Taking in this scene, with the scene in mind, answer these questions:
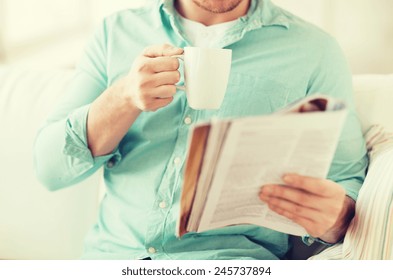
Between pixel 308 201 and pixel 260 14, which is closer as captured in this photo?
pixel 308 201

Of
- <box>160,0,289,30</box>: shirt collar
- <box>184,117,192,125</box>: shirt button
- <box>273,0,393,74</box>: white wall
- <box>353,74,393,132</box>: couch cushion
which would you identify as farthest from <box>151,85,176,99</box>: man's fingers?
<box>273,0,393,74</box>: white wall

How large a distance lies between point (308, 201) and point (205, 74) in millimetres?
237

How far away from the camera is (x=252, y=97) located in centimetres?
95

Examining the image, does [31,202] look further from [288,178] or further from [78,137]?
[288,178]

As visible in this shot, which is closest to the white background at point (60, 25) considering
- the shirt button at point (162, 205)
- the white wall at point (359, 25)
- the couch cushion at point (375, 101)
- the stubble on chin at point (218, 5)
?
the white wall at point (359, 25)

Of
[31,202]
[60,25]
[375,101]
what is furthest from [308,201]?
[60,25]

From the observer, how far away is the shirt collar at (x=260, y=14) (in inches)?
38.9

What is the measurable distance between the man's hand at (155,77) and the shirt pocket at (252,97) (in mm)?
170

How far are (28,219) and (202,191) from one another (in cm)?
67

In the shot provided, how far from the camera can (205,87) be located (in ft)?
2.51

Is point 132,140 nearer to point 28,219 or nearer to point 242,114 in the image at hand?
point 242,114

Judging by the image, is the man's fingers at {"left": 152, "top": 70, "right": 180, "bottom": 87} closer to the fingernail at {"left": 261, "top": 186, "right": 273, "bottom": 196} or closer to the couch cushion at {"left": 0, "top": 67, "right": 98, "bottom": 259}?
the fingernail at {"left": 261, "top": 186, "right": 273, "bottom": 196}

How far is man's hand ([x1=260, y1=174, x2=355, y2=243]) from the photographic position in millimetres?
712
